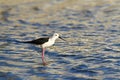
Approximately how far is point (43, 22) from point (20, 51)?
7.25m

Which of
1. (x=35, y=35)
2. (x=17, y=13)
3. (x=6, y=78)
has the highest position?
(x=17, y=13)

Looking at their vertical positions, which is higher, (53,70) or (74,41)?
(74,41)

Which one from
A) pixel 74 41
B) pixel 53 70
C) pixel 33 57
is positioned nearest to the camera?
pixel 53 70

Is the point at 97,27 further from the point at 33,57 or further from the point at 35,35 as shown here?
the point at 33,57

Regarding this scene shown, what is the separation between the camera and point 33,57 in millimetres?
19844

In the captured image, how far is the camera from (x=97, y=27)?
2580 centimetres

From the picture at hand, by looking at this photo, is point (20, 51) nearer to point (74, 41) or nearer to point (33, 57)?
point (33, 57)

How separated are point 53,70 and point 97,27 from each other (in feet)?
28.3

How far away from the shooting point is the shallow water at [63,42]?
1733 cm

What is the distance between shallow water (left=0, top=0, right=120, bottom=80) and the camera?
56.9ft

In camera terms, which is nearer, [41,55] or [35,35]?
[41,55]

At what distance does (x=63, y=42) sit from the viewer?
2283 centimetres

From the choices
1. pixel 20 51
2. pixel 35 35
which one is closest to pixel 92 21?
pixel 35 35

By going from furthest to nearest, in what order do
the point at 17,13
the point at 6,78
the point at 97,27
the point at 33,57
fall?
the point at 17,13 → the point at 97,27 → the point at 33,57 → the point at 6,78
